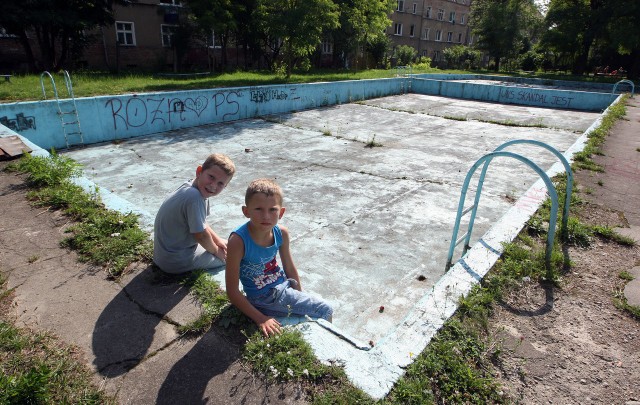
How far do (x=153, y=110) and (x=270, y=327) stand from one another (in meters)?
8.85

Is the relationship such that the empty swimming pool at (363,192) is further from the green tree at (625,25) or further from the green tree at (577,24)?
the green tree at (577,24)

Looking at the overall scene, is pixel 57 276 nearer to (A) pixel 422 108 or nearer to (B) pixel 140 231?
(B) pixel 140 231

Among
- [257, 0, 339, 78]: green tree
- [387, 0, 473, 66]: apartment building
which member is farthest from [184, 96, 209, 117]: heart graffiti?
[387, 0, 473, 66]: apartment building

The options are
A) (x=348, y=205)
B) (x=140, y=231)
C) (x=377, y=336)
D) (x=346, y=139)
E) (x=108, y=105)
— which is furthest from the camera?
(x=346, y=139)

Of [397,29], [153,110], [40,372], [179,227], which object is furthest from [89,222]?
[397,29]

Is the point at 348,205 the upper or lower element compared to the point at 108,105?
lower

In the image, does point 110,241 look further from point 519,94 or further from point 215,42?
point 215,42

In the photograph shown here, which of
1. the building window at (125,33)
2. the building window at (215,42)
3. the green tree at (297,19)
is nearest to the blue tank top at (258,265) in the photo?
the green tree at (297,19)

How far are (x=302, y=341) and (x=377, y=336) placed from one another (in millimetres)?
932

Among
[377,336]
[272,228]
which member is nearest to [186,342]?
[272,228]

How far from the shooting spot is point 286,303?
256cm

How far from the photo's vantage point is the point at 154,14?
22859 millimetres

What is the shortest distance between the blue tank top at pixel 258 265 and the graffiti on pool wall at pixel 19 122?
7689mm

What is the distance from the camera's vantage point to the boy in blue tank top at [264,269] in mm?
2344
